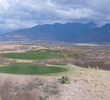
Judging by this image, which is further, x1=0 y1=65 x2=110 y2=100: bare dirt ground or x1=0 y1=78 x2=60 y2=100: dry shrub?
x1=0 y1=65 x2=110 y2=100: bare dirt ground

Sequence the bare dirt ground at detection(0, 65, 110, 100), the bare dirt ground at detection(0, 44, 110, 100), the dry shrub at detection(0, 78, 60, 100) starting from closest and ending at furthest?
the dry shrub at detection(0, 78, 60, 100) → the bare dirt ground at detection(0, 44, 110, 100) → the bare dirt ground at detection(0, 65, 110, 100)

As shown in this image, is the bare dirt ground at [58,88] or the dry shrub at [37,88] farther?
the bare dirt ground at [58,88]

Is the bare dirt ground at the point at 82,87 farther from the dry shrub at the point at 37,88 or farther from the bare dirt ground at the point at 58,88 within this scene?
the dry shrub at the point at 37,88

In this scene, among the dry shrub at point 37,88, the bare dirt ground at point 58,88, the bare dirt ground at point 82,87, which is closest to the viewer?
the dry shrub at point 37,88

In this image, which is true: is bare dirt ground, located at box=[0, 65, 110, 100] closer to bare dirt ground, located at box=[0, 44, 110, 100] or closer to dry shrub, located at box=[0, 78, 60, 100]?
bare dirt ground, located at box=[0, 44, 110, 100]

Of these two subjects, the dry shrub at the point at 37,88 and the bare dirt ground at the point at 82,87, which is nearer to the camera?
the dry shrub at the point at 37,88

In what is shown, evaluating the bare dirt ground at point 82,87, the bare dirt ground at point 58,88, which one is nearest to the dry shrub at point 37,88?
the bare dirt ground at point 58,88

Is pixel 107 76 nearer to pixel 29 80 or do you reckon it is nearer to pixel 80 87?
pixel 80 87

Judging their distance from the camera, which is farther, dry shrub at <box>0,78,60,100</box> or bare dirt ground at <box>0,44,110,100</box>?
bare dirt ground at <box>0,44,110,100</box>

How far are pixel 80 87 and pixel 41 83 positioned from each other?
14.2ft

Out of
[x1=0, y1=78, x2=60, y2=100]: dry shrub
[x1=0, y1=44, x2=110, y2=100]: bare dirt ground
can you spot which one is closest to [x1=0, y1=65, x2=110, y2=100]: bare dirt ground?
[x1=0, y1=44, x2=110, y2=100]: bare dirt ground

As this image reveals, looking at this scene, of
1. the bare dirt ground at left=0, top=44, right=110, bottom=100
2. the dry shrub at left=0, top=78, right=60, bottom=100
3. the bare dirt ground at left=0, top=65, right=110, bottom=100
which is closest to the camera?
the dry shrub at left=0, top=78, right=60, bottom=100

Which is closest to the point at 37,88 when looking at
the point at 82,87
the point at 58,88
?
the point at 58,88

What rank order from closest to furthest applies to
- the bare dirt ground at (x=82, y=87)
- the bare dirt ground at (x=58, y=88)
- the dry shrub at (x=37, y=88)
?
the dry shrub at (x=37, y=88) → the bare dirt ground at (x=58, y=88) → the bare dirt ground at (x=82, y=87)
